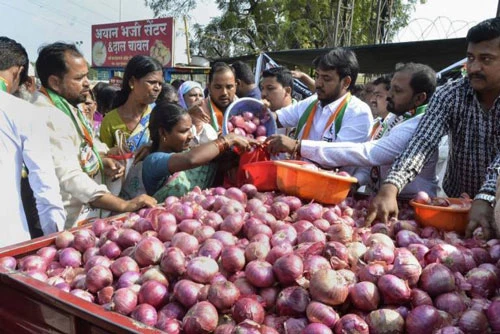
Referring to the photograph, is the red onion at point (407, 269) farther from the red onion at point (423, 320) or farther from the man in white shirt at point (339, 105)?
the man in white shirt at point (339, 105)

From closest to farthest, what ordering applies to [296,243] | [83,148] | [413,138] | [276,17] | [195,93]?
1. [296,243]
2. [413,138]
3. [83,148]
4. [195,93]
5. [276,17]

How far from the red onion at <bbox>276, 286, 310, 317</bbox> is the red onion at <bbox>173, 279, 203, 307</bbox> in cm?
25

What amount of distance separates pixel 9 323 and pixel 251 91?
363cm

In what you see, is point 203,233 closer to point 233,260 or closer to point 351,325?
point 233,260

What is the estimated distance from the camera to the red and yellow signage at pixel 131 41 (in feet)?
60.6

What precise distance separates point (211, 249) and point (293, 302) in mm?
388

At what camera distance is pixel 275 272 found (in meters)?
1.33

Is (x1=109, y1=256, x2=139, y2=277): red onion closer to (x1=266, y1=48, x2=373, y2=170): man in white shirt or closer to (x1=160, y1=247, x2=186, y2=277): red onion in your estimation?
(x1=160, y1=247, x2=186, y2=277): red onion

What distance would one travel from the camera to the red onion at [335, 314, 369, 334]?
43.5 inches

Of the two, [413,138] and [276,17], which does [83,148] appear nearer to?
[413,138]

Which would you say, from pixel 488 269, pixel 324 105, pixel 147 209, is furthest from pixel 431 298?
pixel 324 105

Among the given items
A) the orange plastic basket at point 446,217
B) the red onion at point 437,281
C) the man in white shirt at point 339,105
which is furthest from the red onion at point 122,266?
the man in white shirt at point 339,105

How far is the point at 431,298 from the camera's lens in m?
1.25

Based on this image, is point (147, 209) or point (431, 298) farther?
point (147, 209)
